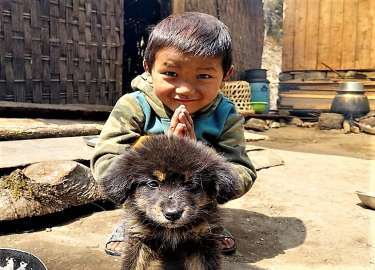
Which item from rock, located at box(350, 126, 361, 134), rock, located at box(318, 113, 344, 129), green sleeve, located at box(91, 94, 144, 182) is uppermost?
green sleeve, located at box(91, 94, 144, 182)

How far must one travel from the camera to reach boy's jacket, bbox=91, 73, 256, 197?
2742 mm

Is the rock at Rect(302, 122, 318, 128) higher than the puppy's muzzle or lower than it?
lower

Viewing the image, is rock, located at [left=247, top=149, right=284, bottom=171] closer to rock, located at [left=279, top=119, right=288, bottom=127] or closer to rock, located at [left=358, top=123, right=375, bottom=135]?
rock, located at [left=358, top=123, right=375, bottom=135]

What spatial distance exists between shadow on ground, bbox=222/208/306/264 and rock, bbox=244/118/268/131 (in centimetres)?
641

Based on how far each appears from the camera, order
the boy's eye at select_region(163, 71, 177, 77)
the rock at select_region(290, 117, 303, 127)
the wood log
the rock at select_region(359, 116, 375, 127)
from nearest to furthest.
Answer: the boy's eye at select_region(163, 71, 177, 77), the wood log, the rock at select_region(359, 116, 375, 127), the rock at select_region(290, 117, 303, 127)

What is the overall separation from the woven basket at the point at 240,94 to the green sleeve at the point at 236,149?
297 inches

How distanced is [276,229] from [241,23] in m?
9.75

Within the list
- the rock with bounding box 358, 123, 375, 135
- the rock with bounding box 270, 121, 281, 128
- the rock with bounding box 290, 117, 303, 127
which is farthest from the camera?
the rock with bounding box 290, 117, 303, 127

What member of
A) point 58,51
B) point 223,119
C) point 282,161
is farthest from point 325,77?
point 223,119

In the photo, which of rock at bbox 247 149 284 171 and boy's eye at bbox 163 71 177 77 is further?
rock at bbox 247 149 284 171

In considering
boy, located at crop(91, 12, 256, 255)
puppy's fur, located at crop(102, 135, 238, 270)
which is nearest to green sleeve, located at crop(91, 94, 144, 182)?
boy, located at crop(91, 12, 256, 255)

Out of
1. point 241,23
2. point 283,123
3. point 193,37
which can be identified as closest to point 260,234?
point 193,37

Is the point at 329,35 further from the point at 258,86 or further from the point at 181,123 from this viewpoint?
the point at 181,123

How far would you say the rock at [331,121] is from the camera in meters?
10.2
